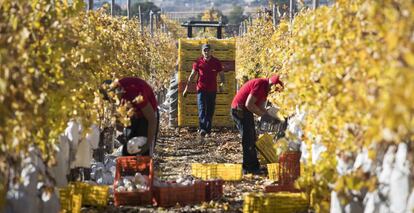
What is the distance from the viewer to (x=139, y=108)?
951 centimetres

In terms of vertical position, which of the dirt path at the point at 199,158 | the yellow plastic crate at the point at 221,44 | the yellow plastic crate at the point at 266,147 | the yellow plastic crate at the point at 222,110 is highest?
the yellow plastic crate at the point at 221,44

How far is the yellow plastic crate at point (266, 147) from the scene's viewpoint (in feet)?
37.8

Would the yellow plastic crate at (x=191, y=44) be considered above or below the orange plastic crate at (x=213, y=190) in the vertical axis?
above

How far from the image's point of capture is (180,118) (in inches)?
708

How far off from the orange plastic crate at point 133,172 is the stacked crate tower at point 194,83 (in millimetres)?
8669

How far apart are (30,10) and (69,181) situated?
2273mm

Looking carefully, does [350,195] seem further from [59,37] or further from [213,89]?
[213,89]

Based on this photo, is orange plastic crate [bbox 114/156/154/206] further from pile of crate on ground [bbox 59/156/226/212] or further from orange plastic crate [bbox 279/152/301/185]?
orange plastic crate [bbox 279/152/301/185]

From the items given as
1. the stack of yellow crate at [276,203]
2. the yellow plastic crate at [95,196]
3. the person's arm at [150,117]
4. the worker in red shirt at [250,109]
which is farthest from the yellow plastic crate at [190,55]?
the stack of yellow crate at [276,203]

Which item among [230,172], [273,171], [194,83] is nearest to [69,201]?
[230,172]

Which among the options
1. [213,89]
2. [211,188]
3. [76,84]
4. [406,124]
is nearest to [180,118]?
[213,89]

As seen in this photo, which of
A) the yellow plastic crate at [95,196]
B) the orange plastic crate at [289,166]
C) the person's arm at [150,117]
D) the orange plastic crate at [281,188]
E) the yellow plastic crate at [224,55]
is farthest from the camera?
the yellow plastic crate at [224,55]

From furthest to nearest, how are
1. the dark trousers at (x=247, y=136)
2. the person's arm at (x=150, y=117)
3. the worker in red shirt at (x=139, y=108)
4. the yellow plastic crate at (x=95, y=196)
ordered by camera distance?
the dark trousers at (x=247, y=136)
the person's arm at (x=150, y=117)
the worker in red shirt at (x=139, y=108)
the yellow plastic crate at (x=95, y=196)

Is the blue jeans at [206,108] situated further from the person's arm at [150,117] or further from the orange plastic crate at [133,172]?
the orange plastic crate at [133,172]
